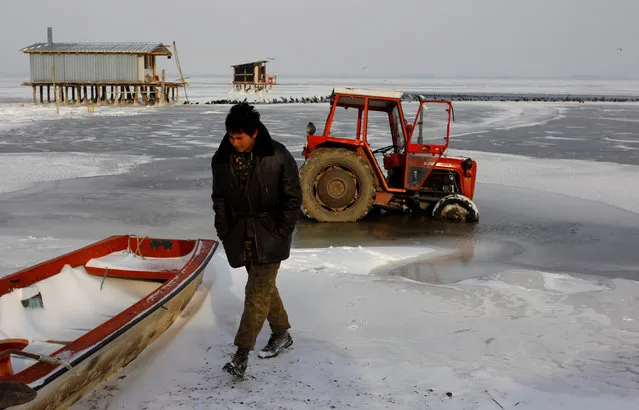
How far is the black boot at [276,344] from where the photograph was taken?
4684 mm

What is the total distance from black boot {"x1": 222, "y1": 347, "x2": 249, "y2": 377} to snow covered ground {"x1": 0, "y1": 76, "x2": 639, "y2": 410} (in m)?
0.08

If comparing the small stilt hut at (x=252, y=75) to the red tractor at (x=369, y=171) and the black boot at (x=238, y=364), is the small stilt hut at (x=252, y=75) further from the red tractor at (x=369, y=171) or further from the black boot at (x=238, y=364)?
the black boot at (x=238, y=364)

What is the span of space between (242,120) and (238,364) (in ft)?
5.12

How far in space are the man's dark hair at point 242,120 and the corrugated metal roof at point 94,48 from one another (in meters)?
42.2

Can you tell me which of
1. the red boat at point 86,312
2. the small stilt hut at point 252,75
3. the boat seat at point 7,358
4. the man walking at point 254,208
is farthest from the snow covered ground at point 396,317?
the small stilt hut at point 252,75

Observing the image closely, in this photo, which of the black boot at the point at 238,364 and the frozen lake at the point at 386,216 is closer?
the black boot at the point at 238,364

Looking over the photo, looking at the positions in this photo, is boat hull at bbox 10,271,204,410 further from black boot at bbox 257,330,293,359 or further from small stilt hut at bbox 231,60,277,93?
small stilt hut at bbox 231,60,277,93

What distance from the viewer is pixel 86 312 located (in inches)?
212

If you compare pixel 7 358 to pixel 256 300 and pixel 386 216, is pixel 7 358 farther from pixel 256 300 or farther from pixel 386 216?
pixel 386 216

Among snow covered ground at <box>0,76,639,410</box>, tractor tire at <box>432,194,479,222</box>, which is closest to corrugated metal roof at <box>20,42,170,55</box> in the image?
snow covered ground at <box>0,76,639,410</box>

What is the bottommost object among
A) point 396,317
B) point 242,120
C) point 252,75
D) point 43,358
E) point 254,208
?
point 396,317

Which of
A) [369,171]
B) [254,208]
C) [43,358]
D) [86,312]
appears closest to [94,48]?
[369,171]

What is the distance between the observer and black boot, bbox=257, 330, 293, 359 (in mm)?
4684

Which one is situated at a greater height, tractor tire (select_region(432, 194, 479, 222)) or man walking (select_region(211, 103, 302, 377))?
man walking (select_region(211, 103, 302, 377))
